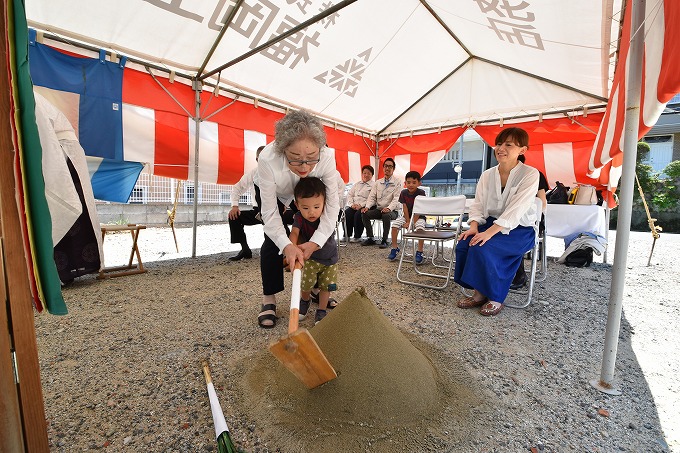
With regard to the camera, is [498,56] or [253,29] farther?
[498,56]

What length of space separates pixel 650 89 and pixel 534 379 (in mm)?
1250

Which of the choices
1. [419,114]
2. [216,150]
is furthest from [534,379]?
[419,114]

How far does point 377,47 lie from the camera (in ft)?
13.0

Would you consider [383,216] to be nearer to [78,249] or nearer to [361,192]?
[361,192]

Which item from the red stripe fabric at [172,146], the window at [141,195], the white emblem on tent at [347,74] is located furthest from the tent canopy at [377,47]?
the window at [141,195]

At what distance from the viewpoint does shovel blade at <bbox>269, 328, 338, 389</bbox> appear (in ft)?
3.17

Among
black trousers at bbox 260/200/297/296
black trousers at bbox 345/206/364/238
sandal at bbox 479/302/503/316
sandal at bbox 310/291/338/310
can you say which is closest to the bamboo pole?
black trousers at bbox 260/200/297/296

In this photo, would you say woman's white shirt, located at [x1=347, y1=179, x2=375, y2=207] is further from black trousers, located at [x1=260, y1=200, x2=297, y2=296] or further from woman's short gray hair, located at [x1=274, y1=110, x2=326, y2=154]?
woman's short gray hair, located at [x1=274, y1=110, x2=326, y2=154]

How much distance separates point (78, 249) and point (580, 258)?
5.49 metres

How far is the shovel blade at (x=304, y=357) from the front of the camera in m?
0.97

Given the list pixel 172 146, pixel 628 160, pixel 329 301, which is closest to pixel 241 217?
pixel 172 146

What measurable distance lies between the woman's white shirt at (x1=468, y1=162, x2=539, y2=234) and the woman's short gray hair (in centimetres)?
143

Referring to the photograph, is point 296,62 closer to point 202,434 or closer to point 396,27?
point 396,27

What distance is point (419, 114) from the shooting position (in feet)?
18.8
